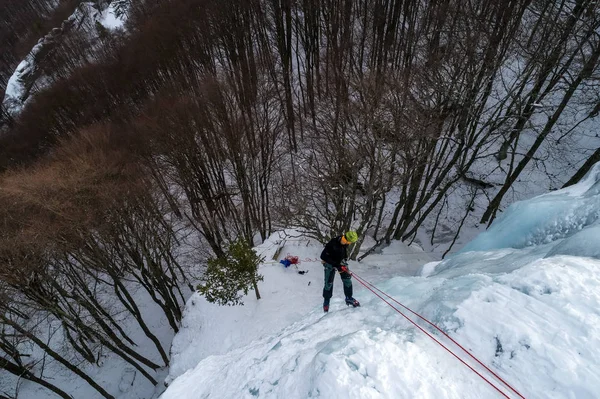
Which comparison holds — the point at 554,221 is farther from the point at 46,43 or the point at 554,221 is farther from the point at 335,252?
the point at 46,43

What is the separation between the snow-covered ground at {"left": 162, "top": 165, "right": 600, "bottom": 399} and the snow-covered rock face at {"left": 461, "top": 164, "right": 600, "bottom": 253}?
1.1 inches

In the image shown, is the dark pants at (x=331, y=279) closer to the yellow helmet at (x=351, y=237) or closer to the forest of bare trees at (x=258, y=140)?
the yellow helmet at (x=351, y=237)

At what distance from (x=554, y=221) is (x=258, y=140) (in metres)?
11.7

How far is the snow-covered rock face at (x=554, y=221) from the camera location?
6500mm

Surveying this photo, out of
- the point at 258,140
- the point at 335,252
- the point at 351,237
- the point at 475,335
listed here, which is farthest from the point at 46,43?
the point at 475,335

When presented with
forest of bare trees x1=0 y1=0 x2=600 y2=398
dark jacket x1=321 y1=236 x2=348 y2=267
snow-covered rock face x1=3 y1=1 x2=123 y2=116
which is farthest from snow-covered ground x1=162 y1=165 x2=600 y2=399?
snow-covered rock face x1=3 y1=1 x2=123 y2=116

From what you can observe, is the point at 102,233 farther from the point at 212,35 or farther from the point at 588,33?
the point at 588,33

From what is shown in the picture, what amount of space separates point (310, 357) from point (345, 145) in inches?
318

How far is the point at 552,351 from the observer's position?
4164 millimetres

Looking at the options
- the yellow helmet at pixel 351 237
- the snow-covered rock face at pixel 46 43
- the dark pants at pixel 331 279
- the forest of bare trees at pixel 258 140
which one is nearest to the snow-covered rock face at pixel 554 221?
the forest of bare trees at pixel 258 140

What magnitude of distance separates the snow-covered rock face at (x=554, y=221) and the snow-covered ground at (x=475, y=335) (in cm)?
3

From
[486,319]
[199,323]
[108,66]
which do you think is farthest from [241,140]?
[108,66]

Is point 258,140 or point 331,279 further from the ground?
point 258,140

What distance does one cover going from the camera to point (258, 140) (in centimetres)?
1520
